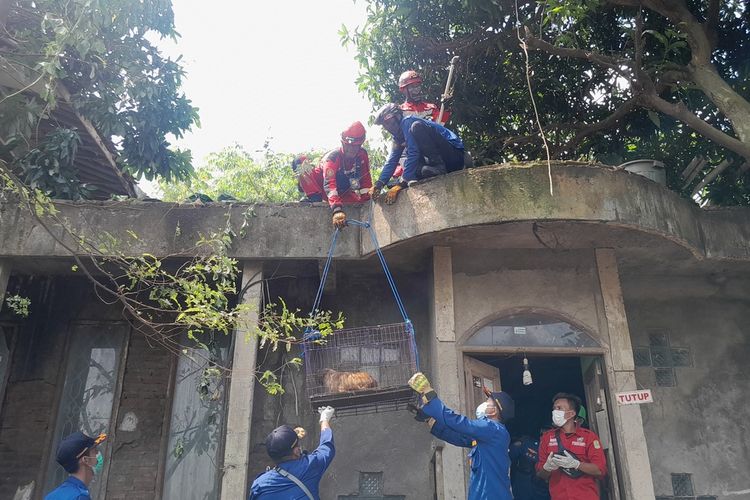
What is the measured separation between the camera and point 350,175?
23.5 ft

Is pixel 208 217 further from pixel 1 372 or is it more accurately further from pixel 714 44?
pixel 714 44

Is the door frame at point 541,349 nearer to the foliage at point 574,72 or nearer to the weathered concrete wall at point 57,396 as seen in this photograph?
the foliage at point 574,72

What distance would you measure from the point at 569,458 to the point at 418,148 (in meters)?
3.41

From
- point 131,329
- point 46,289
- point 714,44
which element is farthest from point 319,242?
point 714,44

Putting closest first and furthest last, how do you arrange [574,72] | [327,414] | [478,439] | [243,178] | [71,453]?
[71,453] < [478,439] < [327,414] < [574,72] < [243,178]

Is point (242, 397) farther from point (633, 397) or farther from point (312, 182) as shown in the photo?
point (633, 397)

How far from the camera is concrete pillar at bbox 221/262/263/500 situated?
597 cm

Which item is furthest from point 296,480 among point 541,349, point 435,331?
point 541,349

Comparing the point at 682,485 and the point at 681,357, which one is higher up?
the point at 681,357

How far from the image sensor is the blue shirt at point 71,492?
14.2 feet

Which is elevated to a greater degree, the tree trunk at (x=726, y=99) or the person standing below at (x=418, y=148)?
the tree trunk at (x=726, y=99)

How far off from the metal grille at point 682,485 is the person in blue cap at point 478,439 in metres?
3.30

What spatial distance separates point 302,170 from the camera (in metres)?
7.70

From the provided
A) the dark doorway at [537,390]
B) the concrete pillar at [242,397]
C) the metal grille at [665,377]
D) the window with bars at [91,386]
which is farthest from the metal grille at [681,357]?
the window with bars at [91,386]
